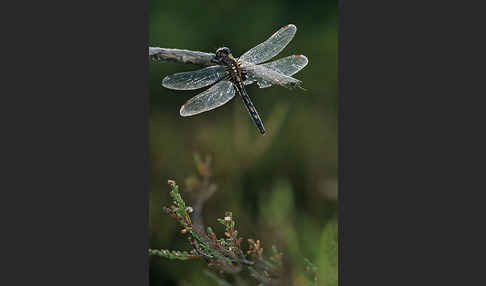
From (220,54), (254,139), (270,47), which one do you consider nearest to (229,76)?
(220,54)

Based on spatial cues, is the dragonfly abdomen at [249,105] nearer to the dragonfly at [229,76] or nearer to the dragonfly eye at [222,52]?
the dragonfly at [229,76]

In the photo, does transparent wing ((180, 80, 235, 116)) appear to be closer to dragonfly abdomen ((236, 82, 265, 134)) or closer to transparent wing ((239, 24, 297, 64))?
dragonfly abdomen ((236, 82, 265, 134))

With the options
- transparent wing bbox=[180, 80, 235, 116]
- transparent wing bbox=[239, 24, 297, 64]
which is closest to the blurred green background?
transparent wing bbox=[239, 24, 297, 64]


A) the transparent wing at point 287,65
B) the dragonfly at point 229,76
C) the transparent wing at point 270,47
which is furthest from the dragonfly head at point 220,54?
the transparent wing at point 287,65

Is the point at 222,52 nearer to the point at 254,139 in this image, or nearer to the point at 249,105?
the point at 249,105

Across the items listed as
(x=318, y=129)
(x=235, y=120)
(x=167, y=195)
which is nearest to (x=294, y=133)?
(x=318, y=129)

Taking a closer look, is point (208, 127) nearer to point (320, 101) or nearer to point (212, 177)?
point (212, 177)
